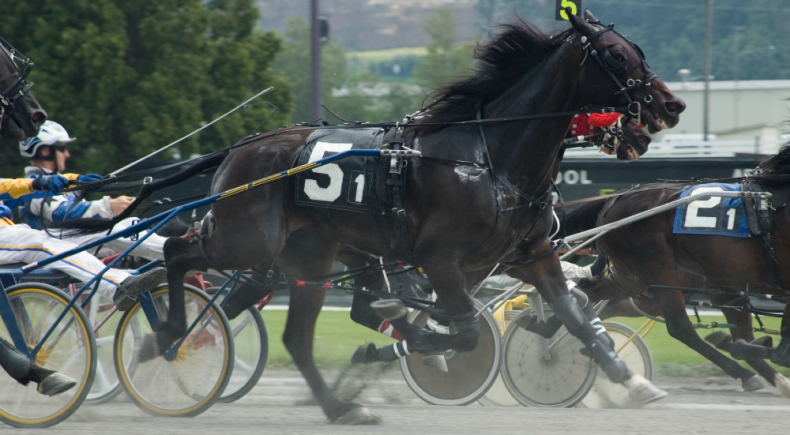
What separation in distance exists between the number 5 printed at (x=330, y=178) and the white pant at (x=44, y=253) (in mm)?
1481

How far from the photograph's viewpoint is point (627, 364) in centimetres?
631

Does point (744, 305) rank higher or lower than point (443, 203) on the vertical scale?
lower

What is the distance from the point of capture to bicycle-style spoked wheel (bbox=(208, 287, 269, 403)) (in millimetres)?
6090

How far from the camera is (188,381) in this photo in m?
5.39

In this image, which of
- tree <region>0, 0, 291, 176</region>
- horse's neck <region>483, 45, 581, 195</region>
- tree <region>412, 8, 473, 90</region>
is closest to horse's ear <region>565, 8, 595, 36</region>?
horse's neck <region>483, 45, 581, 195</region>

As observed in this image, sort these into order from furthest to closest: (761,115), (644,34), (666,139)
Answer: (644,34) < (761,115) < (666,139)

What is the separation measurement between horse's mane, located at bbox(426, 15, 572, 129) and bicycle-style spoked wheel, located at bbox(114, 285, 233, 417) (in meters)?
1.81

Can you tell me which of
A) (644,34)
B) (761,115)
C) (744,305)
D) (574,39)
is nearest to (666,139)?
(761,115)

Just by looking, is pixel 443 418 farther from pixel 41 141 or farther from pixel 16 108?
pixel 41 141

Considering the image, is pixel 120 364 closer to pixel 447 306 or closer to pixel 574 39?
pixel 447 306

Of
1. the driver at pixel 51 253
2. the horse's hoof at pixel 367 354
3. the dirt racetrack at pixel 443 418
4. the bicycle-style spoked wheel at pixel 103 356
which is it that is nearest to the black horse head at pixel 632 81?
the dirt racetrack at pixel 443 418

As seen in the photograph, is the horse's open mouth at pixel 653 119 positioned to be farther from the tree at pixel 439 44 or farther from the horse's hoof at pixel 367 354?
the tree at pixel 439 44

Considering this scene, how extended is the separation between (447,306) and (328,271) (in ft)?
3.53

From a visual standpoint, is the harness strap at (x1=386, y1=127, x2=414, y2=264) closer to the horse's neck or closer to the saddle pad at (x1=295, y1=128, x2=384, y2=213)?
the saddle pad at (x1=295, y1=128, x2=384, y2=213)
